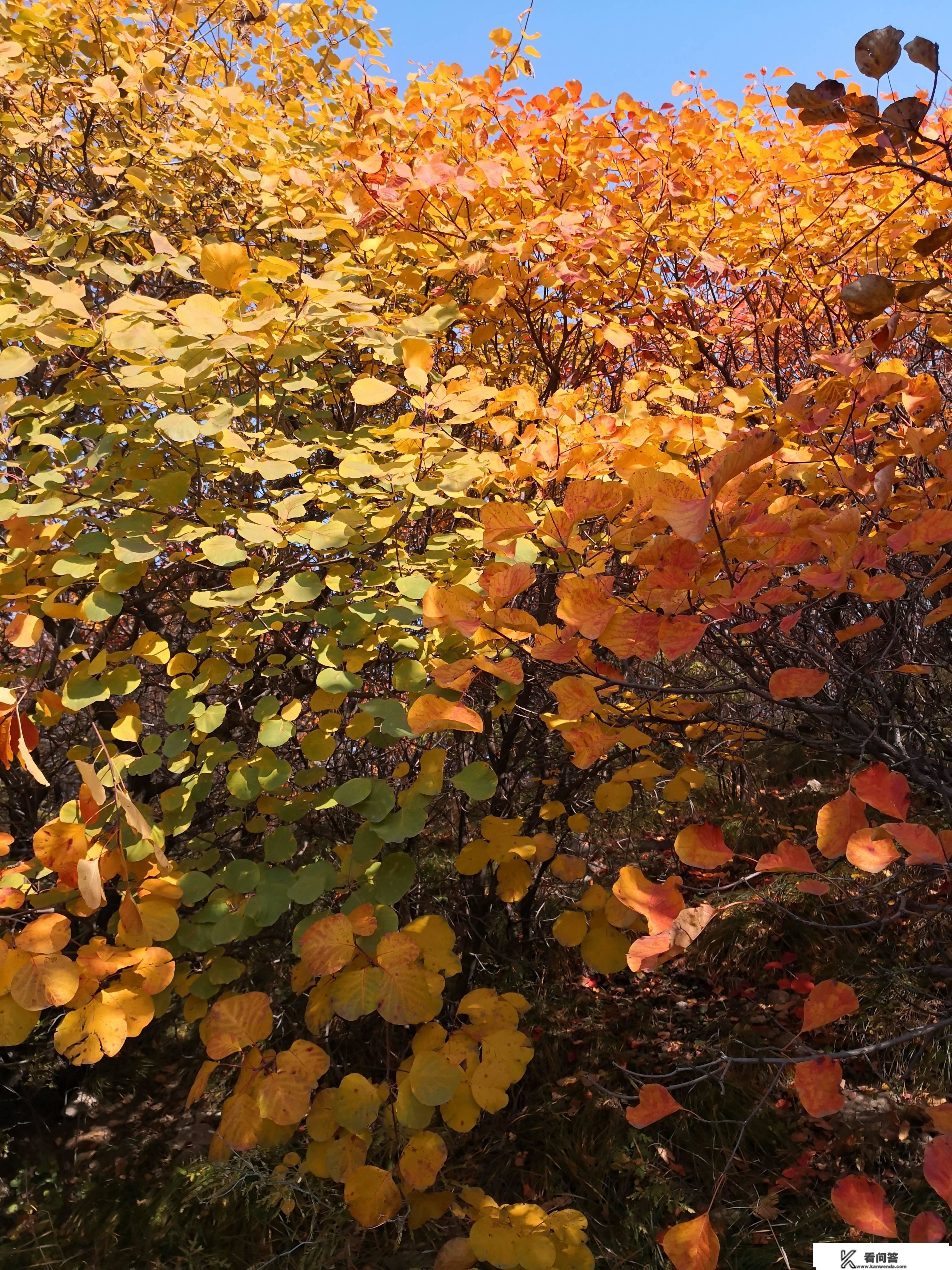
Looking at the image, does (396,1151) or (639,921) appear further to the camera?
(396,1151)

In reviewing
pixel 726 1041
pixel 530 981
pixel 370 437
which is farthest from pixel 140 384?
pixel 726 1041

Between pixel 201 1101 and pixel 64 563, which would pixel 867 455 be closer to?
pixel 64 563

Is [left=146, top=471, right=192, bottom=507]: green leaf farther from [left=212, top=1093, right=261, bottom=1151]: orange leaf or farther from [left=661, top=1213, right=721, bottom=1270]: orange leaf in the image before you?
[left=661, top=1213, right=721, bottom=1270]: orange leaf

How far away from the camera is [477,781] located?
1551 mm

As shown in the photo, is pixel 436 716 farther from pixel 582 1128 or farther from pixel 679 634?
pixel 582 1128

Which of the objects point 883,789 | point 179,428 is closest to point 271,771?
point 179,428

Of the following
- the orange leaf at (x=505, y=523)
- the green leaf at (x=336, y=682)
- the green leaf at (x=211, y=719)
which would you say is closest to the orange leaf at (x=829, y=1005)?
the orange leaf at (x=505, y=523)

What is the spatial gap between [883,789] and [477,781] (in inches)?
28.7

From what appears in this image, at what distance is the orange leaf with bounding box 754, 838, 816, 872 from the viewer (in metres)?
1.19

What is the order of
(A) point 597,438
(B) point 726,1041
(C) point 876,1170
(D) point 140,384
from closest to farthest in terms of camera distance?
(D) point 140,384
(A) point 597,438
(C) point 876,1170
(B) point 726,1041

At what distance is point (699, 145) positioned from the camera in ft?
8.53

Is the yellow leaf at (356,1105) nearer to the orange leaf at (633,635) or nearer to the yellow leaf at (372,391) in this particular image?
the orange leaf at (633,635)

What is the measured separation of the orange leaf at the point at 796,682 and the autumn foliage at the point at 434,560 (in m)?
0.01

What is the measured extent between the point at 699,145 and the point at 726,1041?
10.4ft
